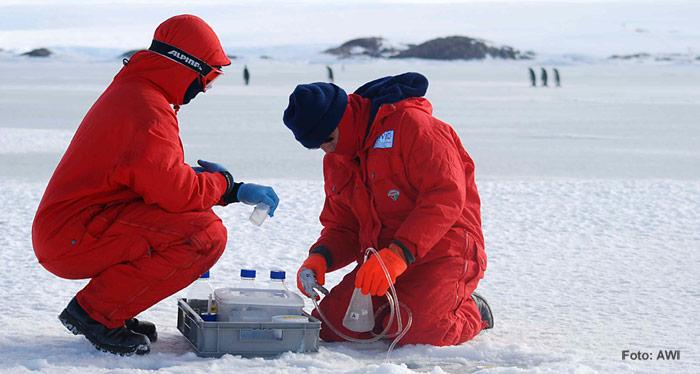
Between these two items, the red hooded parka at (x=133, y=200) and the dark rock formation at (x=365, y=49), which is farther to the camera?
the dark rock formation at (x=365, y=49)

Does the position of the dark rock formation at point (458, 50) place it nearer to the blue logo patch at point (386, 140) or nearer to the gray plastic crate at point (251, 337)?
the blue logo patch at point (386, 140)

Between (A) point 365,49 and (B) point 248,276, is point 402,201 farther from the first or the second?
(A) point 365,49

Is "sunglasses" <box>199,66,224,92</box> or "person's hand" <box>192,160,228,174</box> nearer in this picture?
"sunglasses" <box>199,66,224,92</box>

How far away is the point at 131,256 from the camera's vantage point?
3547mm

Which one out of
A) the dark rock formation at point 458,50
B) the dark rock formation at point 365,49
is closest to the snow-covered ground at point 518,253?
the dark rock formation at point 458,50

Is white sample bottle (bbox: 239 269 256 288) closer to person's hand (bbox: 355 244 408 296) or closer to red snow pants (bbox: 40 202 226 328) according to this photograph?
red snow pants (bbox: 40 202 226 328)

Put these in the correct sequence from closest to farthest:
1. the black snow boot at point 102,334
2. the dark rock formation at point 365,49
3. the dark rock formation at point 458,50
→ the black snow boot at point 102,334
the dark rock formation at point 458,50
the dark rock formation at point 365,49

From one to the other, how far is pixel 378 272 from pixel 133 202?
2.78ft

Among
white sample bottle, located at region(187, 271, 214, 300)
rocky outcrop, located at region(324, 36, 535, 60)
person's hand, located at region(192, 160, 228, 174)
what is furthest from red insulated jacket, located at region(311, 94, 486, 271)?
rocky outcrop, located at region(324, 36, 535, 60)

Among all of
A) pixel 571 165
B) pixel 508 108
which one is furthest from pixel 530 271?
pixel 508 108

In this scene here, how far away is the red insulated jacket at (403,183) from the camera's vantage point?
374 cm

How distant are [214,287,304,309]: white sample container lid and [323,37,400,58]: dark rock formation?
350ft

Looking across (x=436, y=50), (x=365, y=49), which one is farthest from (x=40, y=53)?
(x=436, y=50)

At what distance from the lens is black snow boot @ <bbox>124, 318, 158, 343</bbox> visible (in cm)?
381
